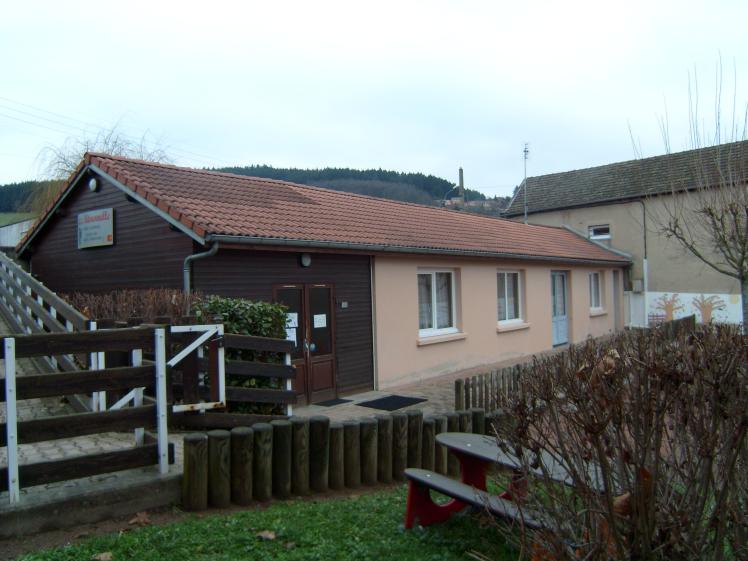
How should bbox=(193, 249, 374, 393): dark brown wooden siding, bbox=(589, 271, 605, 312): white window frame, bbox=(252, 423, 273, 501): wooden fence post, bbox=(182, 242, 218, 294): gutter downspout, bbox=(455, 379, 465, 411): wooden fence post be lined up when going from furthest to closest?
bbox=(589, 271, 605, 312): white window frame → bbox=(193, 249, 374, 393): dark brown wooden siding → bbox=(182, 242, 218, 294): gutter downspout → bbox=(455, 379, 465, 411): wooden fence post → bbox=(252, 423, 273, 501): wooden fence post

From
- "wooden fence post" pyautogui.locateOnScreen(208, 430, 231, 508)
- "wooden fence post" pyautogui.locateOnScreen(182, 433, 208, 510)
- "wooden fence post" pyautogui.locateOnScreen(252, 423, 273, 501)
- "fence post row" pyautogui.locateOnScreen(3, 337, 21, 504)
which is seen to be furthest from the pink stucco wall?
"fence post row" pyautogui.locateOnScreen(3, 337, 21, 504)

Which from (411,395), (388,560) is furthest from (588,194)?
(388,560)

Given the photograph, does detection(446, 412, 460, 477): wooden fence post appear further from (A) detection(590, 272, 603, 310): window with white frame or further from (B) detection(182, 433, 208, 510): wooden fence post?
(A) detection(590, 272, 603, 310): window with white frame

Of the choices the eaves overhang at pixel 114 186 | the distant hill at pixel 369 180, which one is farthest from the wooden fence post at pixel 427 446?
the distant hill at pixel 369 180

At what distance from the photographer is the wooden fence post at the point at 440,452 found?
6.24m

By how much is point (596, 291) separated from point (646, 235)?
3.31 metres

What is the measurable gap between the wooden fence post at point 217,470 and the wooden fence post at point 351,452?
4.11 feet

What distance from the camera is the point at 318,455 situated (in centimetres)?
544

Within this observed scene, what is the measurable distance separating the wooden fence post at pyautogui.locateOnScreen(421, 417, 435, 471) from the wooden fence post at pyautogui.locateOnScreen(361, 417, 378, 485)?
61 centimetres

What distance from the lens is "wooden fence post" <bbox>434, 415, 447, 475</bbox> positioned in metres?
6.24

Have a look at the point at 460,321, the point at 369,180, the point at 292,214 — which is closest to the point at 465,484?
the point at 292,214

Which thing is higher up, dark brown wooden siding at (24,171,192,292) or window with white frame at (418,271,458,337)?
dark brown wooden siding at (24,171,192,292)

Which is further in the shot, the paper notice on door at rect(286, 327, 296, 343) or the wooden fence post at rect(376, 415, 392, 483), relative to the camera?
the paper notice on door at rect(286, 327, 296, 343)

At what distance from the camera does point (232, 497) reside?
4.93 m
